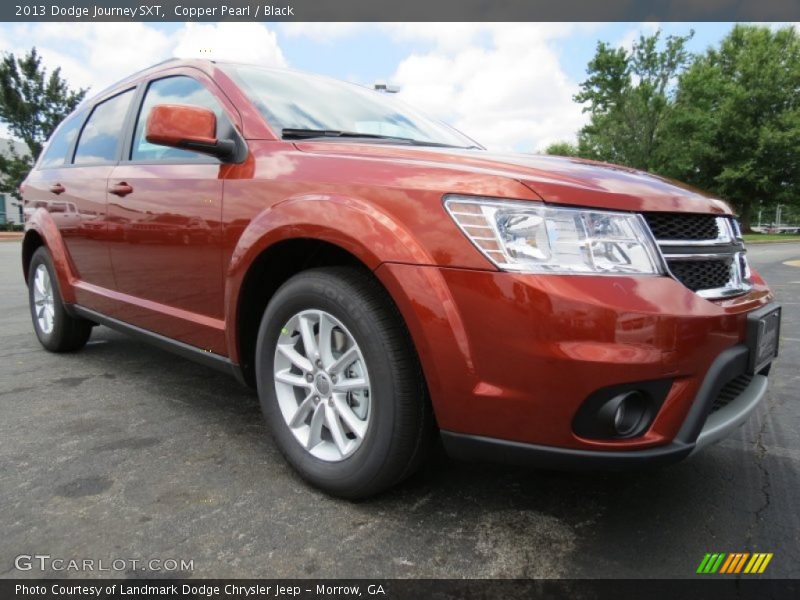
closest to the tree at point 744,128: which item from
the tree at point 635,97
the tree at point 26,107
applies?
the tree at point 635,97

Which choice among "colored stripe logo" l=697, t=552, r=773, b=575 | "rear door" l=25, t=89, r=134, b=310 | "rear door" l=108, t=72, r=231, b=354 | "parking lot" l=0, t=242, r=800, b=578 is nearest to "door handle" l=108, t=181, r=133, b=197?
"rear door" l=108, t=72, r=231, b=354

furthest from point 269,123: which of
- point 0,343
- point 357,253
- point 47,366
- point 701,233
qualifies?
point 0,343

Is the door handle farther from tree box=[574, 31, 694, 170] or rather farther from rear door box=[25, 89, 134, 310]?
tree box=[574, 31, 694, 170]

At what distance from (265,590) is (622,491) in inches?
52.9

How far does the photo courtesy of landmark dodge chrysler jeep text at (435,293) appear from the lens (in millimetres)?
1669

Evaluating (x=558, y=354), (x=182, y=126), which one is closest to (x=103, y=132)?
(x=182, y=126)

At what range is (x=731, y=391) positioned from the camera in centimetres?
197

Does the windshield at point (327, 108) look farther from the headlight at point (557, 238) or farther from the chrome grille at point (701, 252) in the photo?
the chrome grille at point (701, 252)

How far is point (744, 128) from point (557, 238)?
137ft

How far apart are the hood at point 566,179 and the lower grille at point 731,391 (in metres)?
0.57

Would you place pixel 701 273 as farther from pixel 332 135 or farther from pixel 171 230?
pixel 171 230

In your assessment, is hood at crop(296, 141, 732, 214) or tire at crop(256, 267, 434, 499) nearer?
hood at crop(296, 141, 732, 214)

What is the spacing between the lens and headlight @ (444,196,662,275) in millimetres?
1701

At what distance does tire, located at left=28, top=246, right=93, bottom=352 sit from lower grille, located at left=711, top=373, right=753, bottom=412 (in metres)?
3.91
